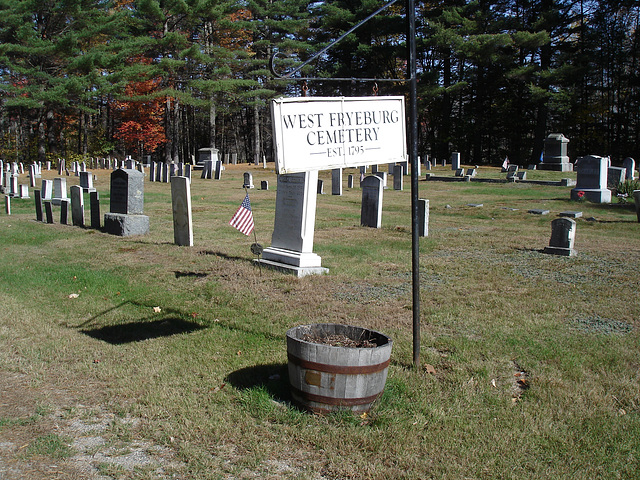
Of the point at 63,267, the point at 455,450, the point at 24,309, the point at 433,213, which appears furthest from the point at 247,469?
the point at 433,213

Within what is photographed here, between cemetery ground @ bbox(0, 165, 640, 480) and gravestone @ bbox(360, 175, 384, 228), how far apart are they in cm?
249

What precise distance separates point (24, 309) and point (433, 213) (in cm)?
1218

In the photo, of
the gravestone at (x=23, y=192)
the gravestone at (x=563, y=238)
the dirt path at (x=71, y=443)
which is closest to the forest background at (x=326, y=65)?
the gravestone at (x=23, y=192)

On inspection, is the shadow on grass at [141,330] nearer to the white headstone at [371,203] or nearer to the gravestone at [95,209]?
the white headstone at [371,203]

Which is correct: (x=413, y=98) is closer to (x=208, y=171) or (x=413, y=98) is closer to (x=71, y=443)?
(x=71, y=443)

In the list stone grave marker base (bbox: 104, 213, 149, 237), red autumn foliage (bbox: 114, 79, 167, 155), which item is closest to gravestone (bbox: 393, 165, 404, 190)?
stone grave marker base (bbox: 104, 213, 149, 237)

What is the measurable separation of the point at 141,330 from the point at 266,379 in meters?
2.15

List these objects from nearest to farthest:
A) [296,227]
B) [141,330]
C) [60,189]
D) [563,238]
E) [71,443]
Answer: [71,443]
[141,330]
[296,227]
[563,238]
[60,189]

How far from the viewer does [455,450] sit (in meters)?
3.49

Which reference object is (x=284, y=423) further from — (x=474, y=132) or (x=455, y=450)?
(x=474, y=132)

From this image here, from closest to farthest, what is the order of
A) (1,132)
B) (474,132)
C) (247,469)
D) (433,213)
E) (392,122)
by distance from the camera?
1. (247,469)
2. (392,122)
3. (433,213)
4. (474,132)
5. (1,132)

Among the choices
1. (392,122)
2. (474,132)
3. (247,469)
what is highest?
(474,132)

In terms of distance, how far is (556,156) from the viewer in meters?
31.9

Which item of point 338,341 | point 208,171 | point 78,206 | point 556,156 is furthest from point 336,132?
point 556,156
